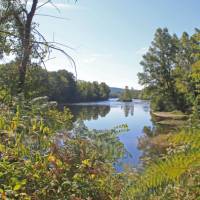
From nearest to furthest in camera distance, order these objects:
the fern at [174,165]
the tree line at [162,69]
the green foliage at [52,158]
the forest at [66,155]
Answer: the fern at [174,165] → the forest at [66,155] → the green foliage at [52,158] → the tree line at [162,69]

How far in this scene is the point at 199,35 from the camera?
2.63 meters

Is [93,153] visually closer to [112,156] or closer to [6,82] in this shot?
[112,156]

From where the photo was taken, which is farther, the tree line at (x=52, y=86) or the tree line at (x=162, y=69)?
the tree line at (x=162, y=69)

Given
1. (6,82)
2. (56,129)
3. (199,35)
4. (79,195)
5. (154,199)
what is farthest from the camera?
(6,82)

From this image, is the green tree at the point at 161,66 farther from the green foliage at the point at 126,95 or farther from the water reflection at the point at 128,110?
the green foliage at the point at 126,95

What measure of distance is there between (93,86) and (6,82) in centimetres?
12615

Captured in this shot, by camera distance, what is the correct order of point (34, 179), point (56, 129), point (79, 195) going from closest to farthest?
point (34, 179), point (79, 195), point (56, 129)

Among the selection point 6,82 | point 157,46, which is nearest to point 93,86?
point 157,46

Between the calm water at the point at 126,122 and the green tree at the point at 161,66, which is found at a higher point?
the green tree at the point at 161,66

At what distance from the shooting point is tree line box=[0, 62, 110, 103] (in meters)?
5.39

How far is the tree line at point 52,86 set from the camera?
5395mm

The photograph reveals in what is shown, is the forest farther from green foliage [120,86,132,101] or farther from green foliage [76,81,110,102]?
green foliage [120,86,132,101]

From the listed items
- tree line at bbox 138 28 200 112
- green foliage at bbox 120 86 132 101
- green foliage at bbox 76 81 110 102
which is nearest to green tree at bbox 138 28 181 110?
tree line at bbox 138 28 200 112

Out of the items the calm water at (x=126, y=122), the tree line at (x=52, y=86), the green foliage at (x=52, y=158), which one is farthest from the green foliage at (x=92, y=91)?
the green foliage at (x=52, y=158)
